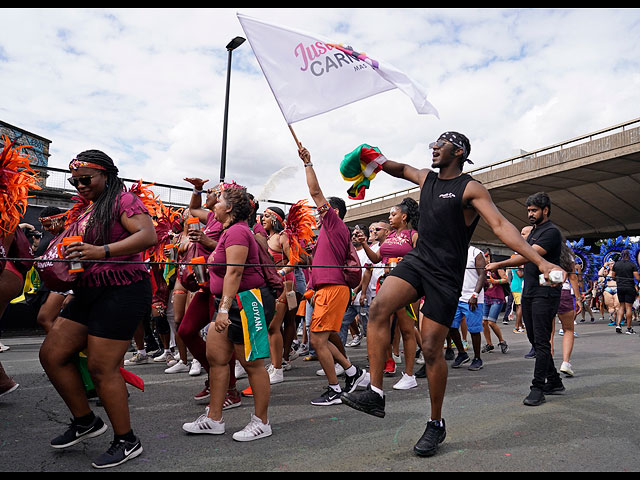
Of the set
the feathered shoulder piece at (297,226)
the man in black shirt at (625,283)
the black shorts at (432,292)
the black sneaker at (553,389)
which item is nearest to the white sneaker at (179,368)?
the feathered shoulder piece at (297,226)

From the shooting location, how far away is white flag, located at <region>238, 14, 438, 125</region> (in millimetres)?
4500

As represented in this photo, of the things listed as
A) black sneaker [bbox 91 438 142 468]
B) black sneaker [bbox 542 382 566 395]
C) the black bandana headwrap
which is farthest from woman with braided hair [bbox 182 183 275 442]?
black sneaker [bbox 542 382 566 395]

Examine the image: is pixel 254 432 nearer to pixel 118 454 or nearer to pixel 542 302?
pixel 118 454

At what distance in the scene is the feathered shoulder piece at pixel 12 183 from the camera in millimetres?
3545

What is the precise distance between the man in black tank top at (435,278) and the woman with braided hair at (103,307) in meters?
1.45

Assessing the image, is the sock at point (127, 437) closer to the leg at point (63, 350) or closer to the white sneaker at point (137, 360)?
the leg at point (63, 350)

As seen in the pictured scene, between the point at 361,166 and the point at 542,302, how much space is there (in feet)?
8.06

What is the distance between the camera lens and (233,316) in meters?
3.67

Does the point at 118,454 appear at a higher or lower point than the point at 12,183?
lower

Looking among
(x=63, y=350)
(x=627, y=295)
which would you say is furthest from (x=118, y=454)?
(x=627, y=295)

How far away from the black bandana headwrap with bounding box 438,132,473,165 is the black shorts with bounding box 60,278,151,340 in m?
2.44

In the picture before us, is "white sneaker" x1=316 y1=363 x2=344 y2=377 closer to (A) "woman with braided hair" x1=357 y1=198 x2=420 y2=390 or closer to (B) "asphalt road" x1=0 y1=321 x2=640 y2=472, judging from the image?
(B) "asphalt road" x1=0 y1=321 x2=640 y2=472

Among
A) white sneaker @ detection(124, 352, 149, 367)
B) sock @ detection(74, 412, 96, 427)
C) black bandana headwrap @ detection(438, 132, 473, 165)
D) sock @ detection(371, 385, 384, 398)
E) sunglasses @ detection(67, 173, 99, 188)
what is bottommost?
white sneaker @ detection(124, 352, 149, 367)

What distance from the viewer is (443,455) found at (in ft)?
10.4
